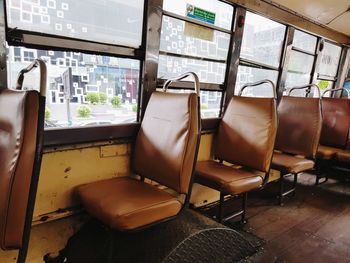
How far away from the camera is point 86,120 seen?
6.23 feet

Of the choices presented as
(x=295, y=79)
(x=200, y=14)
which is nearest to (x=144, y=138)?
(x=200, y=14)

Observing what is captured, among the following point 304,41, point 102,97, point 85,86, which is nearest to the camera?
point 85,86

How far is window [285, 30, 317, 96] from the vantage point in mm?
3688

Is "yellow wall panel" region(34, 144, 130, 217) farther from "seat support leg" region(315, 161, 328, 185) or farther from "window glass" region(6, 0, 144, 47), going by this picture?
"seat support leg" region(315, 161, 328, 185)

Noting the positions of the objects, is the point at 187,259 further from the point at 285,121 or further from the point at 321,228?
A: the point at 285,121

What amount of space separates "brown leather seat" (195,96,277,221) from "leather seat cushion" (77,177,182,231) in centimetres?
61

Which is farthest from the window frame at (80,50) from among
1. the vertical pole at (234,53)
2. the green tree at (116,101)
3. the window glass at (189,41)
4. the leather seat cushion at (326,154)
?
the leather seat cushion at (326,154)

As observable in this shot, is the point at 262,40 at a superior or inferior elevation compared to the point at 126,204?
superior

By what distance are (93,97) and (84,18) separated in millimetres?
525

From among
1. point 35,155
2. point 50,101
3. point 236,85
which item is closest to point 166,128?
point 50,101

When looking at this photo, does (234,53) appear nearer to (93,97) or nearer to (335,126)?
(93,97)

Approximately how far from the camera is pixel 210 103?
2.77 meters

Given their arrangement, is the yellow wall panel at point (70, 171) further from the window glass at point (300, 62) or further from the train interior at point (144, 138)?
the window glass at point (300, 62)

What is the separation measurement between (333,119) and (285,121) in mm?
931
